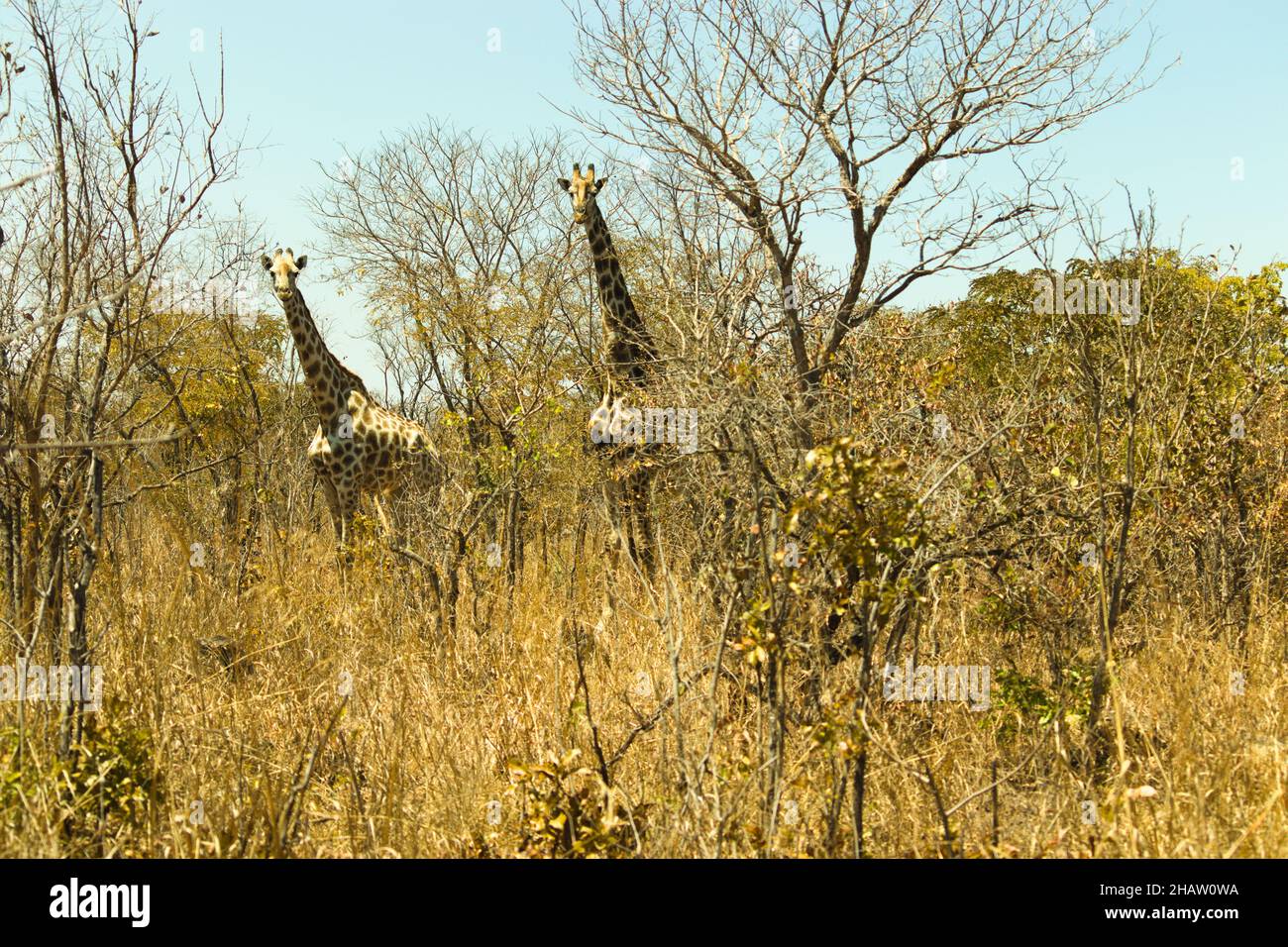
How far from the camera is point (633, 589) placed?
695cm

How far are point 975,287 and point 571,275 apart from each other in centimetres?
458

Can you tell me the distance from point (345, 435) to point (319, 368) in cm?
64

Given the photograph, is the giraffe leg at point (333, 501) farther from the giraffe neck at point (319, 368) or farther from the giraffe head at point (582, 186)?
the giraffe head at point (582, 186)

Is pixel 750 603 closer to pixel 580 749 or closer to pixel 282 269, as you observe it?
pixel 580 749

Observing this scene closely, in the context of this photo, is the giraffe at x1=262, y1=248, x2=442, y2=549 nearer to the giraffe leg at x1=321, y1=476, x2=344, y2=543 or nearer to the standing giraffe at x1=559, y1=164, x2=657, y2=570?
the giraffe leg at x1=321, y1=476, x2=344, y2=543

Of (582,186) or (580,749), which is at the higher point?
(582,186)

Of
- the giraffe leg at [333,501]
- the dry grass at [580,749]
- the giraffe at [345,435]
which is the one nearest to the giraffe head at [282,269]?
the giraffe at [345,435]

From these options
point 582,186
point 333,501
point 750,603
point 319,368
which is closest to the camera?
point 750,603

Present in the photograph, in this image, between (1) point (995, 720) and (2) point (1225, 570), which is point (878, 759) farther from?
(2) point (1225, 570)

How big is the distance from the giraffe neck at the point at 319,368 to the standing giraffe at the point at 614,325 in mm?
2451

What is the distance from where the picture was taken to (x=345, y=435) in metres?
9.58

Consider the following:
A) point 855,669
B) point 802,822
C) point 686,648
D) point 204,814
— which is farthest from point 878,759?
point 204,814

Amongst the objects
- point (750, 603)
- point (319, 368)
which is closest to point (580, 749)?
point (750, 603)
